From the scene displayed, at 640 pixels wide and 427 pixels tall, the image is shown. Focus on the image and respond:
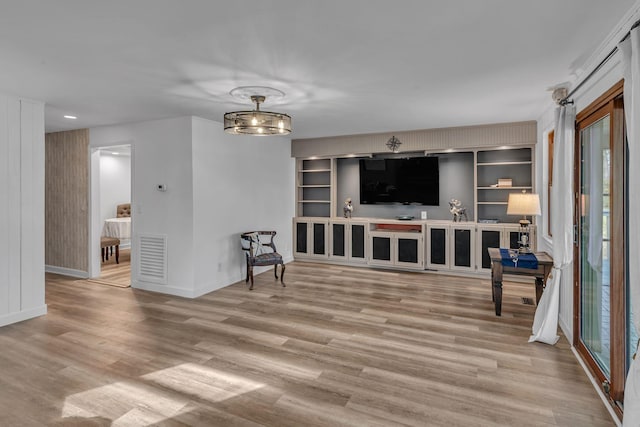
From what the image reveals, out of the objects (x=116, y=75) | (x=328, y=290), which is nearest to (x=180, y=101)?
(x=116, y=75)

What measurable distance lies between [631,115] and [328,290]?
4.00m

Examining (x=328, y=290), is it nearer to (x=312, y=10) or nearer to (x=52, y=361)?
(x=52, y=361)

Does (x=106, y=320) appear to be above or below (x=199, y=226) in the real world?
below

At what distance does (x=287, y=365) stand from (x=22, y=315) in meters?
3.21

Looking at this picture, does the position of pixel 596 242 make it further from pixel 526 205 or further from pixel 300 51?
pixel 300 51

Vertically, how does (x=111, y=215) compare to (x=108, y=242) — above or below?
above

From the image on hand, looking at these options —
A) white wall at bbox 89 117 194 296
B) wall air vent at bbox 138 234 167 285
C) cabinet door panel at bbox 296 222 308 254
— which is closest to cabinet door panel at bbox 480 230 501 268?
cabinet door panel at bbox 296 222 308 254

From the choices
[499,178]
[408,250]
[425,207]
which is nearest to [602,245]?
[499,178]

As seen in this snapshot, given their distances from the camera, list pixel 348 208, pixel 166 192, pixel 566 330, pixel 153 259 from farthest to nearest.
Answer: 1. pixel 348 208
2. pixel 153 259
3. pixel 166 192
4. pixel 566 330

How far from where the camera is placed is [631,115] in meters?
1.84

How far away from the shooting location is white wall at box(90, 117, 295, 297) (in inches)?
189

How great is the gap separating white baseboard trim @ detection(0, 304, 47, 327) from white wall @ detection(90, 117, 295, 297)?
48.8 inches

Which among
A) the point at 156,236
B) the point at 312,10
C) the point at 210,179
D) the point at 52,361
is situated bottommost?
the point at 52,361

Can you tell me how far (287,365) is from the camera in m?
2.94
